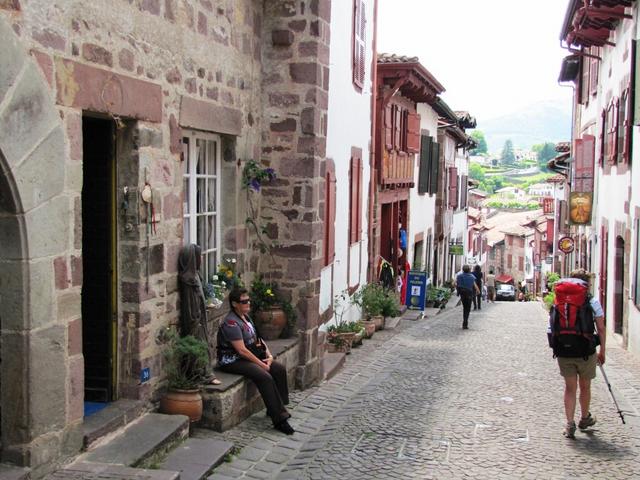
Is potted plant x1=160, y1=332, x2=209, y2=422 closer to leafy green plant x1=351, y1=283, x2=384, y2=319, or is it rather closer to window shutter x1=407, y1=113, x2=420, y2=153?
leafy green plant x1=351, y1=283, x2=384, y2=319

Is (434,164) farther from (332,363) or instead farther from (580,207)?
(332,363)

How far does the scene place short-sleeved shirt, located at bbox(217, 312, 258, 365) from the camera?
7.06 meters

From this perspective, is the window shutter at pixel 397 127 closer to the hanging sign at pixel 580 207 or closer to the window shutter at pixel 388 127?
the window shutter at pixel 388 127

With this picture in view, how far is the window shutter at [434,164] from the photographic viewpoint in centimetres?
2527

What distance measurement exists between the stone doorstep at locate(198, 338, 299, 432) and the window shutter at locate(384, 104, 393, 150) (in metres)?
10.5

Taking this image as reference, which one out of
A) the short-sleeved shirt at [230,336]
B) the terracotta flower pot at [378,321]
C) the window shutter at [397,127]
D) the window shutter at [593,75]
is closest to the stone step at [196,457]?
the short-sleeved shirt at [230,336]

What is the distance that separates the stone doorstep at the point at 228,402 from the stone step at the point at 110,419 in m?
0.61

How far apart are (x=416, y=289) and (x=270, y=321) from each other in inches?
417

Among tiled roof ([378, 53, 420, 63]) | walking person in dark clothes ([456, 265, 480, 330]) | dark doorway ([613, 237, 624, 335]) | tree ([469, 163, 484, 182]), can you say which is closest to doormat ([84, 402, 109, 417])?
dark doorway ([613, 237, 624, 335])

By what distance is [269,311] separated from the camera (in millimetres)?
8625

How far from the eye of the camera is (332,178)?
34.3 feet

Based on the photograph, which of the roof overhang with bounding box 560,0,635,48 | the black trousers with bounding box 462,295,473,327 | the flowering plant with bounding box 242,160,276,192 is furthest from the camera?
the black trousers with bounding box 462,295,473,327

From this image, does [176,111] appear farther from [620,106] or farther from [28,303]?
[620,106]

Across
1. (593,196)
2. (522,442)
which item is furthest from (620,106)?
(522,442)
